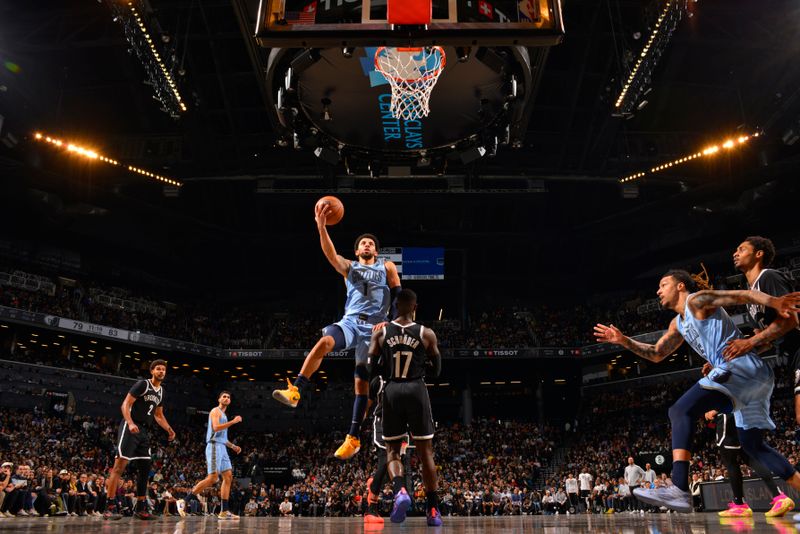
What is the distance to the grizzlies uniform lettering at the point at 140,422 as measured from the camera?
27.4 feet

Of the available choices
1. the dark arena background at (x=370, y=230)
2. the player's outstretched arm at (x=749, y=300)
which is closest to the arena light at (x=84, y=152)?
the dark arena background at (x=370, y=230)

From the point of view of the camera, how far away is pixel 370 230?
33.2m

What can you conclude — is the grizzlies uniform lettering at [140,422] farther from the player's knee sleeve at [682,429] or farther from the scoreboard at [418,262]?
the scoreboard at [418,262]

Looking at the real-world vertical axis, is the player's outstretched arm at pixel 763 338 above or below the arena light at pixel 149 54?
Result: below

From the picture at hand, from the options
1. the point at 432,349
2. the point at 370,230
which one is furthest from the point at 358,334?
the point at 370,230

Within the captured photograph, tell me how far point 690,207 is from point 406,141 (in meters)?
19.0

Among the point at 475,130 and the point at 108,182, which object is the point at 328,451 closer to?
the point at 108,182

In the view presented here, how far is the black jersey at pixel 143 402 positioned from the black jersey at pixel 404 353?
15.9 feet

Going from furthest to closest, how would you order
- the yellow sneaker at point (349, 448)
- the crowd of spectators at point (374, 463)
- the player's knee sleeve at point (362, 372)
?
the crowd of spectators at point (374, 463), the player's knee sleeve at point (362, 372), the yellow sneaker at point (349, 448)

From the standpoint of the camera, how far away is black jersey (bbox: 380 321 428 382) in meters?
5.41

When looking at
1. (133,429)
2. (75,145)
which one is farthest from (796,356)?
(75,145)

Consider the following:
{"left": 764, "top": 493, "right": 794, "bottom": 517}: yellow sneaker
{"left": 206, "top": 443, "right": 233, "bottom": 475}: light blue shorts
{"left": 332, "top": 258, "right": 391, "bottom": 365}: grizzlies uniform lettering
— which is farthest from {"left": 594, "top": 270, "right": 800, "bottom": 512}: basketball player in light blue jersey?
{"left": 206, "top": 443, "right": 233, "bottom": 475}: light blue shorts

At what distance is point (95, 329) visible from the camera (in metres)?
29.1

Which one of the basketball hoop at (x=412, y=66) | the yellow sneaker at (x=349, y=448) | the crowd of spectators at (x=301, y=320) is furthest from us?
the crowd of spectators at (x=301, y=320)
